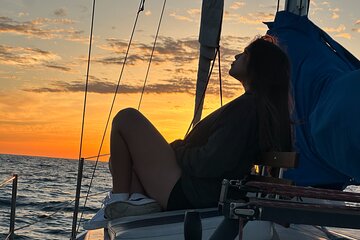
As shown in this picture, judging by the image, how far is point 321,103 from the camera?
4.99 feet

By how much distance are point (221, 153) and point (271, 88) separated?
377 millimetres

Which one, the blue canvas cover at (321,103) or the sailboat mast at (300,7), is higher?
the sailboat mast at (300,7)

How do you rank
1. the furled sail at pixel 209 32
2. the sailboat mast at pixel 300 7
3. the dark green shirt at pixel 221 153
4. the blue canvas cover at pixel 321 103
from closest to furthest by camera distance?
the blue canvas cover at pixel 321 103 → the dark green shirt at pixel 221 153 → the sailboat mast at pixel 300 7 → the furled sail at pixel 209 32

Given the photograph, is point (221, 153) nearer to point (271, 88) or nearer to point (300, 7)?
point (271, 88)

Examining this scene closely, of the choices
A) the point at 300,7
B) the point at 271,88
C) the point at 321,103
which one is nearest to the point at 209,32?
the point at 300,7

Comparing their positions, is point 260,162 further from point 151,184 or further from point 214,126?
point 151,184

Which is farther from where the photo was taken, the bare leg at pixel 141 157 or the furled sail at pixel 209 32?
the furled sail at pixel 209 32

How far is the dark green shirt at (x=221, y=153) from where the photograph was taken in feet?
7.52

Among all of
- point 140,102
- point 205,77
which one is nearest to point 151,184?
point 205,77

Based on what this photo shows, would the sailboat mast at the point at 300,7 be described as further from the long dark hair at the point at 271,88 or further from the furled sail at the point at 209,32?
the long dark hair at the point at 271,88

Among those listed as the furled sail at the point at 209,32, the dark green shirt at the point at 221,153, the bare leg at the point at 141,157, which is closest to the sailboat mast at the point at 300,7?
the furled sail at the point at 209,32

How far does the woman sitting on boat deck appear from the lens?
2.31 metres

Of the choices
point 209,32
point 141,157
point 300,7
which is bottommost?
point 141,157

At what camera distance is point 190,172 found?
2391mm
